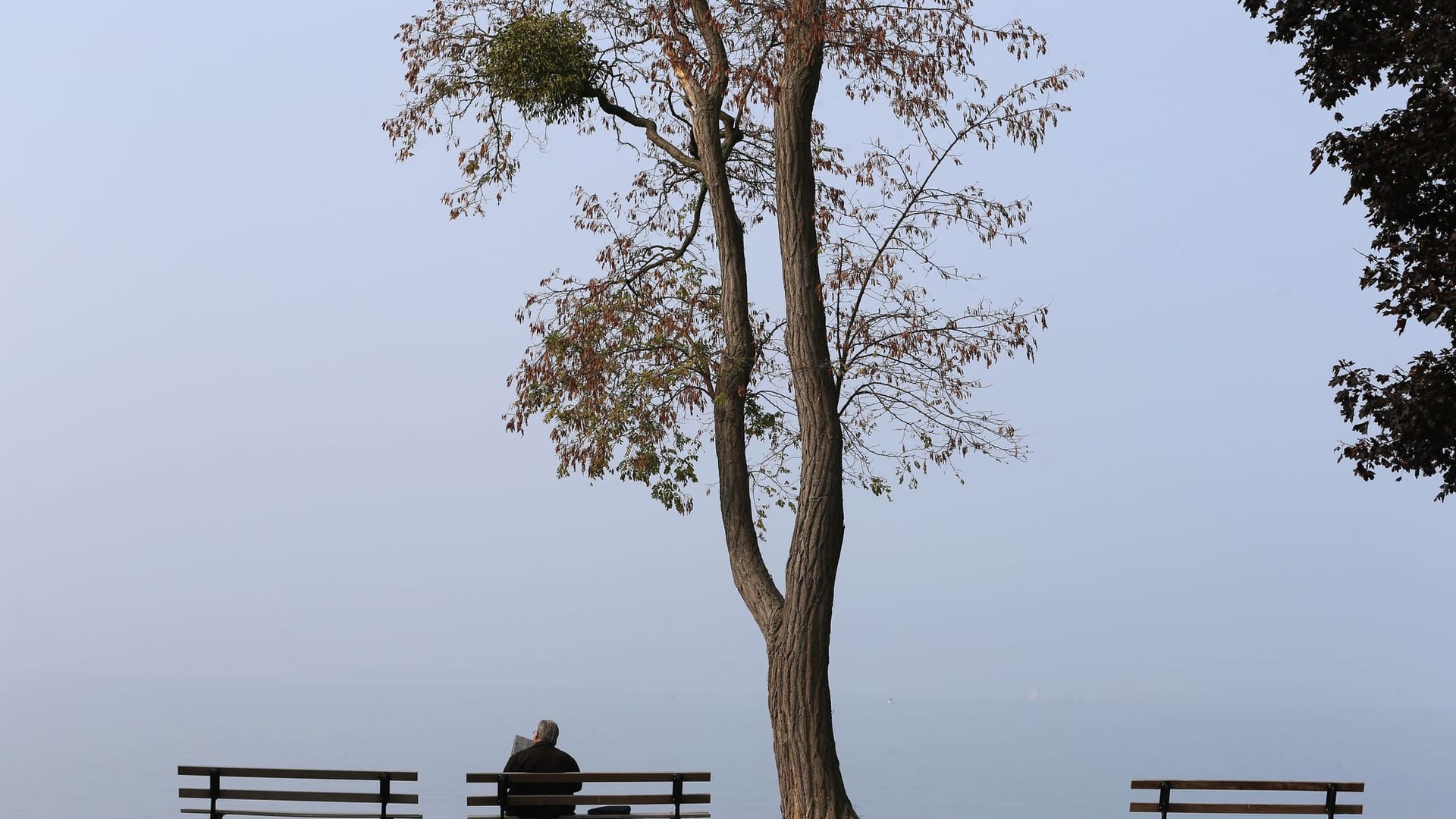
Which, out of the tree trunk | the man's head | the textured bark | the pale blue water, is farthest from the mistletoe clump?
the pale blue water

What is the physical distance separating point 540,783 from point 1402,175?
9.70m

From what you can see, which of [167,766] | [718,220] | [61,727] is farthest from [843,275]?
[61,727]

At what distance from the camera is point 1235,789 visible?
42.2ft

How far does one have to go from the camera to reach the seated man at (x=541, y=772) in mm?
12031

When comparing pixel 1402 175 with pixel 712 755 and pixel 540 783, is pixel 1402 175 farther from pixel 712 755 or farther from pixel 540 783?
pixel 712 755

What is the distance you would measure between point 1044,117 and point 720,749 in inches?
3148

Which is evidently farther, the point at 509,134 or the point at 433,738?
the point at 433,738

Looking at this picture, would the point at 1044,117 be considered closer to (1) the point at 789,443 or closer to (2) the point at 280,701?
(1) the point at 789,443


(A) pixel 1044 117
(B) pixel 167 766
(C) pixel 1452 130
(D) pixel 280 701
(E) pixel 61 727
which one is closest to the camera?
(C) pixel 1452 130

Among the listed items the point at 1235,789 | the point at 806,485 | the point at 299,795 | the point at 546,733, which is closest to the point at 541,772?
the point at 546,733

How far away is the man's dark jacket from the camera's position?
12.0 metres

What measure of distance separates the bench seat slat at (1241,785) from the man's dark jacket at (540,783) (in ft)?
16.1

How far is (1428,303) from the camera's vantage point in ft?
44.7

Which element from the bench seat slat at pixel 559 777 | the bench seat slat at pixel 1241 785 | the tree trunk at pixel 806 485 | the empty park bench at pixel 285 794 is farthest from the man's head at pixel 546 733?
the bench seat slat at pixel 1241 785
